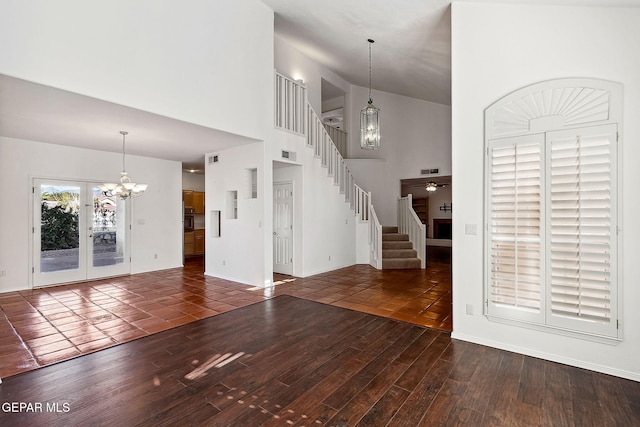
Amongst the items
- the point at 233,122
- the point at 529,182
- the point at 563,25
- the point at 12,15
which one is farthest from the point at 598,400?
the point at 12,15

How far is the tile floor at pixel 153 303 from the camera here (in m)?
3.34

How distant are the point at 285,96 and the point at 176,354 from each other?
509 cm

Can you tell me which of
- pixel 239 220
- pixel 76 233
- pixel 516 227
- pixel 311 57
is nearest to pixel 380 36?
pixel 311 57

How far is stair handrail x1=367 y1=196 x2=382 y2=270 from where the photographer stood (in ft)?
24.3

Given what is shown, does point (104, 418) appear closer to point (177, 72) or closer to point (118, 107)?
point (118, 107)

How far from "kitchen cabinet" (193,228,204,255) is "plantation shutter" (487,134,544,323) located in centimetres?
903

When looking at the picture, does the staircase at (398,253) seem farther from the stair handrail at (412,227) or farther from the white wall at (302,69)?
the white wall at (302,69)

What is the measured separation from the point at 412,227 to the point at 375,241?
1200 millimetres

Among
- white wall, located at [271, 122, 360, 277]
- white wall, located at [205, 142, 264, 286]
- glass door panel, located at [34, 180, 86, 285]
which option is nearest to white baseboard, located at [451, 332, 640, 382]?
white wall, located at [205, 142, 264, 286]

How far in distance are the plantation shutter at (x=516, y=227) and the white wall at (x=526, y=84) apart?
14 cm

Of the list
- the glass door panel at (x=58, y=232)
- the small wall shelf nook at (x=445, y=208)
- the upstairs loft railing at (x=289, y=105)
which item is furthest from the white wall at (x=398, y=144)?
the glass door panel at (x=58, y=232)

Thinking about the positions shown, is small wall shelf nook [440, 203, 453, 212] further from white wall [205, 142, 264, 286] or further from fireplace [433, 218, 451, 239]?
white wall [205, 142, 264, 286]

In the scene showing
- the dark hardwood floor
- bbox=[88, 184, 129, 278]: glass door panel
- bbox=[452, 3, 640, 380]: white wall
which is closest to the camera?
the dark hardwood floor

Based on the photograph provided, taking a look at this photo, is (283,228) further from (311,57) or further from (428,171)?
(428,171)
